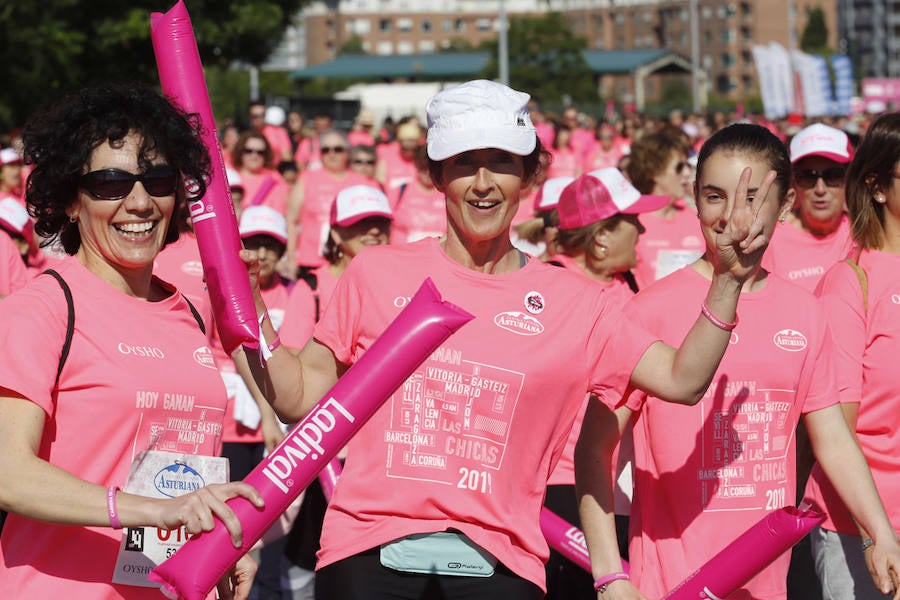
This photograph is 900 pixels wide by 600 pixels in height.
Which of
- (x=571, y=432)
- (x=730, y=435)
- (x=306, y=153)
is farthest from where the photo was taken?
(x=306, y=153)

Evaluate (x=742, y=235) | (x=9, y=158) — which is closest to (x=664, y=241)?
(x=742, y=235)

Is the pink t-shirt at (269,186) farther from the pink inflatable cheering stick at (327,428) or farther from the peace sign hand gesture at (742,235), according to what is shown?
the pink inflatable cheering stick at (327,428)

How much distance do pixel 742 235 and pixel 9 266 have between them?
5.10 m

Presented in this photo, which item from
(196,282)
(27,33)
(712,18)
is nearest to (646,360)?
(196,282)

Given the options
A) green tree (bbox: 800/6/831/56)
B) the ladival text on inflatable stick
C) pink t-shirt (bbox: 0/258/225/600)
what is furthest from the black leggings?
green tree (bbox: 800/6/831/56)

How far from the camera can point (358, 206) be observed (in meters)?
8.03

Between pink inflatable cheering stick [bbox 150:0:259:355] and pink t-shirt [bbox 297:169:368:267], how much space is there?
28.7 ft

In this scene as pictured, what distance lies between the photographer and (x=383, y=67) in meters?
112

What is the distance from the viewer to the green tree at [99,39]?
27.1 m

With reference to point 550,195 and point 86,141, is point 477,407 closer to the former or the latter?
point 86,141

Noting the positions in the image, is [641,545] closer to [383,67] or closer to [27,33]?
[27,33]

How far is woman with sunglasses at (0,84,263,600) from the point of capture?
11.2 ft

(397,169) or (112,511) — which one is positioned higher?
(112,511)

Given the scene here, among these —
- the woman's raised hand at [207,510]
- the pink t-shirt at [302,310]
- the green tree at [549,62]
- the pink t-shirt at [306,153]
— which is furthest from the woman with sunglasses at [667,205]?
the green tree at [549,62]
